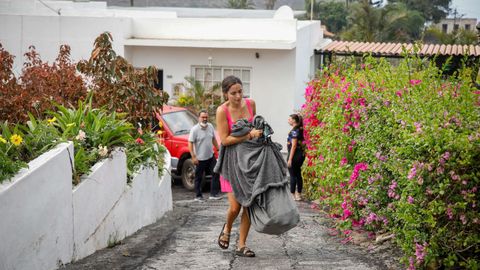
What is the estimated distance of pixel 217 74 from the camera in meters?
22.8

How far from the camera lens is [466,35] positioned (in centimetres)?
3809

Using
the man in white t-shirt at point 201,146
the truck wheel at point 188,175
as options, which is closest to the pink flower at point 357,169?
the man in white t-shirt at point 201,146

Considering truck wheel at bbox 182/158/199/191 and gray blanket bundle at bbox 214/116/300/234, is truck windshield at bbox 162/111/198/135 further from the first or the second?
gray blanket bundle at bbox 214/116/300/234

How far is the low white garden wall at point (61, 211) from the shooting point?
527 cm

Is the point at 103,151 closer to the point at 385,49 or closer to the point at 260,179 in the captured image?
the point at 260,179

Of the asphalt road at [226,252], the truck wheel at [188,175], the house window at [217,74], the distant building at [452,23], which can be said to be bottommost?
the truck wheel at [188,175]

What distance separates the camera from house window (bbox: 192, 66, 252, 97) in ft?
74.4

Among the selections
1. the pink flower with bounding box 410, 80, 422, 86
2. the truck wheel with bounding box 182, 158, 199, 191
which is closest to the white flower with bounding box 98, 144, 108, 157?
the pink flower with bounding box 410, 80, 422, 86

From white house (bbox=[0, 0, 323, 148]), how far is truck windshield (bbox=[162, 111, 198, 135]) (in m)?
5.87

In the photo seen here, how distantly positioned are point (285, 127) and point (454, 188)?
17.0 meters

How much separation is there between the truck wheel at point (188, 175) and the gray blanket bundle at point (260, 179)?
833cm

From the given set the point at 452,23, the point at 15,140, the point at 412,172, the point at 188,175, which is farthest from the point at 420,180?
the point at 452,23

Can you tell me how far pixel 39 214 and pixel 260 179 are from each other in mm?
2136

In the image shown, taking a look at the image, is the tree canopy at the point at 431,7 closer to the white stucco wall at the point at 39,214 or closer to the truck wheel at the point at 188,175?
the truck wheel at the point at 188,175
